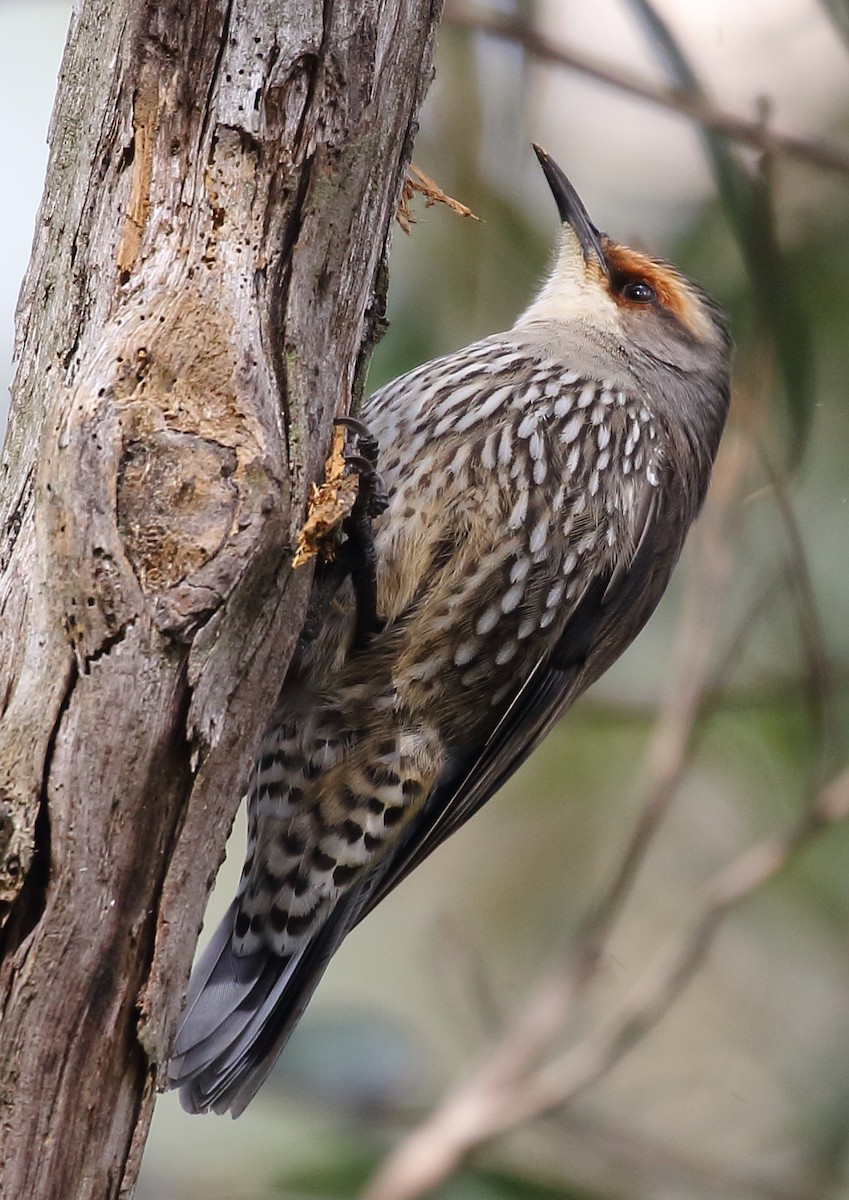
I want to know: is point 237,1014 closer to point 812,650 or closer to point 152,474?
point 152,474

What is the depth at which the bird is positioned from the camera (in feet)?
8.11

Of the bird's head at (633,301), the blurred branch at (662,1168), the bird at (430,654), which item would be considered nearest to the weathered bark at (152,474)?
the bird at (430,654)

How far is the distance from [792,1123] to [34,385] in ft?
13.1

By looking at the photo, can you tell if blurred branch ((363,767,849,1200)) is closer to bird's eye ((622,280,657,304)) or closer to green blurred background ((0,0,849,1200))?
green blurred background ((0,0,849,1200))

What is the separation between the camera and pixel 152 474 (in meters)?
1.62

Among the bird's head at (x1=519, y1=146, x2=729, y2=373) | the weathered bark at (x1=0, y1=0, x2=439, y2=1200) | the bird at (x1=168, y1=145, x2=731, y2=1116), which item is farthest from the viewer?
the bird's head at (x1=519, y1=146, x2=729, y2=373)

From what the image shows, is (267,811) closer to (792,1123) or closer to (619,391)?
(619,391)

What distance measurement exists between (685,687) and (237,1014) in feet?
5.37

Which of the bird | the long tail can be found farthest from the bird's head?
the long tail

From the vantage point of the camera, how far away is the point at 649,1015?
3.30 meters

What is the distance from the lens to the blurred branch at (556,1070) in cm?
336

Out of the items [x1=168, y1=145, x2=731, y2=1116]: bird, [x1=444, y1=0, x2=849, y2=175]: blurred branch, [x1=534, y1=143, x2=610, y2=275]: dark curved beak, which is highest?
[x1=444, y1=0, x2=849, y2=175]: blurred branch

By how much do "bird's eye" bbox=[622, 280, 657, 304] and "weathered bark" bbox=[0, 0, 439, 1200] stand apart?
133 cm

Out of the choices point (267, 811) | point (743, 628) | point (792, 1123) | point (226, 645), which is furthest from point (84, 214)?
point (792, 1123)
